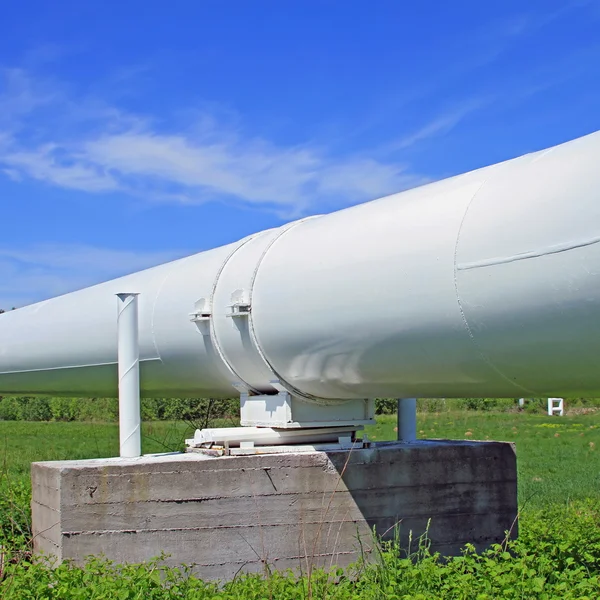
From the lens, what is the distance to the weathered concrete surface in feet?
15.8

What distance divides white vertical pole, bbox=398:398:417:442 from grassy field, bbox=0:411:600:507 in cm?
224

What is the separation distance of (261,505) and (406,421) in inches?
53.2

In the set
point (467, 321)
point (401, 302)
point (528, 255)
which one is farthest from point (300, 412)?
point (528, 255)

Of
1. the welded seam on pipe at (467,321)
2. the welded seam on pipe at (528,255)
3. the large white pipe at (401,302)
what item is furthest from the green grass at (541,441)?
the welded seam on pipe at (528,255)

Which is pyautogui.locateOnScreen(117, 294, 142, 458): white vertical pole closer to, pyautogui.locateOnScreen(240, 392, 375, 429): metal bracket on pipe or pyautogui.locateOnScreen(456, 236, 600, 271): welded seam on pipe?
pyautogui.locateOnScreen(240, 392, 375, 429): metal bracket on pipe

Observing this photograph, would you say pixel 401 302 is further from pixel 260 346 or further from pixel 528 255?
pixel 260 346

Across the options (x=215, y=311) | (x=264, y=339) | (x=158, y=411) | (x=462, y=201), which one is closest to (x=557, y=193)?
(x=462, y=201)

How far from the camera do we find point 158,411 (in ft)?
86.0

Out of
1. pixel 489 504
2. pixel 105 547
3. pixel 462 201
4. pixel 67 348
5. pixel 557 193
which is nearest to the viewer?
pixel 557 193

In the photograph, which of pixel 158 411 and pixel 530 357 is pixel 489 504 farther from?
pixel 158 411

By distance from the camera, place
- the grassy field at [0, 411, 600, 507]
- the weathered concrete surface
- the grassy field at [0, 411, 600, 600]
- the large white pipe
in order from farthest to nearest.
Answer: the grassy field at [0, 411, 600, 507], the weathered concrete surface, the grassy field at [0, 411, 600, 600], the large white pipe

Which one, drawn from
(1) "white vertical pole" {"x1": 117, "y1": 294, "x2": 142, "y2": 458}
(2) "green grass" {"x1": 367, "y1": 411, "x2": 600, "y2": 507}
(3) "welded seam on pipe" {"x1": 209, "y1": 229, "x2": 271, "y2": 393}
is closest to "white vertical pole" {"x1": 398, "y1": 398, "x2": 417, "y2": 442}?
(3) "welded seam on pipe" {"x1": 209, "y1": 229, "x2": 271, "y2": 393}

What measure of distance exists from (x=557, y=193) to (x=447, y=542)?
9.68 ft

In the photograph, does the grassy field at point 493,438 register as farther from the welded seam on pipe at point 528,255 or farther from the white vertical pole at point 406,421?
the welded seam on pipe at point 528,255
